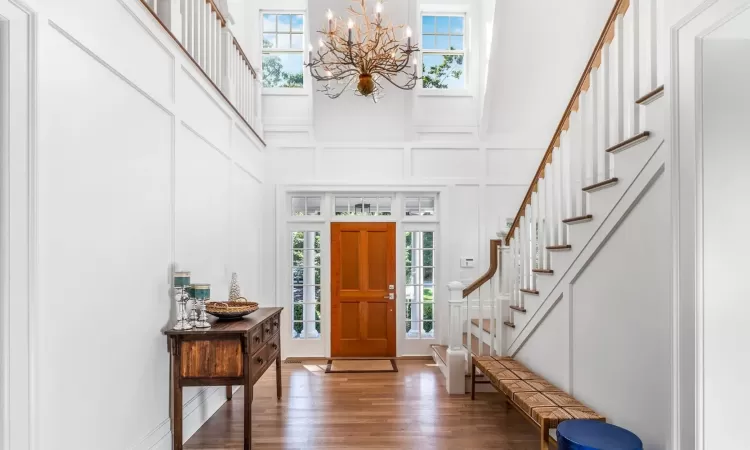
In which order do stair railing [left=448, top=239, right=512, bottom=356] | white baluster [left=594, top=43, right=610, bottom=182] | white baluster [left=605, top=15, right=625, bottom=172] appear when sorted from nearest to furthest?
1. white baluster [left=605, top=15, right=625, bottom=172]
2. white baluster [left=594, top=43, right=610, bottom=182]
3. stair railing [left=448, top=239, right=512, bottom=356]

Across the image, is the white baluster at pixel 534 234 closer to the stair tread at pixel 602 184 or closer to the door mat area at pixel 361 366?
the stair tread at pixel 602 184

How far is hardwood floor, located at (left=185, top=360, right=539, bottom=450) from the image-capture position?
3.70m

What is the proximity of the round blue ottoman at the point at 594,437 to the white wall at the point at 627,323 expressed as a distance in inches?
6.3

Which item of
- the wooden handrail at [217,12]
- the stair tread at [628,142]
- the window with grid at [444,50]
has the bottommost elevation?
the stair tread at [628,142]

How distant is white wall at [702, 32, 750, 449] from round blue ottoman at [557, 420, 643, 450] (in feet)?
1.70

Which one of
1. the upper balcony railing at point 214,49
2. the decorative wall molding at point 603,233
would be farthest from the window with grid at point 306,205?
the decorative wall molding at point 603,233

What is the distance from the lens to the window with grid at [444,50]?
22.8 feet

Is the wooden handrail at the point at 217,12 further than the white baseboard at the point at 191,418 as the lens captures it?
Yes

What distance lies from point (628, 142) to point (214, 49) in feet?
12.1

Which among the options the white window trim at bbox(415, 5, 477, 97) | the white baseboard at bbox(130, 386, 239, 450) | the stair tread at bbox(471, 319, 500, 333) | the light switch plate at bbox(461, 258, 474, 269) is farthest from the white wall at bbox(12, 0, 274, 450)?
the light switch plate at bbox(461, 258, 474, 269)

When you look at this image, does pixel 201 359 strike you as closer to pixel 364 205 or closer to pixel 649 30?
pixel 649 30

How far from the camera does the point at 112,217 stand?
2.64 m

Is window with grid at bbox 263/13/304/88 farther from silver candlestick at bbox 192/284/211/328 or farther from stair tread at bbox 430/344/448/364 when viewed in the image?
silver candlestick at bbox 192/284/211/328

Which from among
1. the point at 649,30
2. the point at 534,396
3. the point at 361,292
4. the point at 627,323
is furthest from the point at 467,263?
the point at 649,30
